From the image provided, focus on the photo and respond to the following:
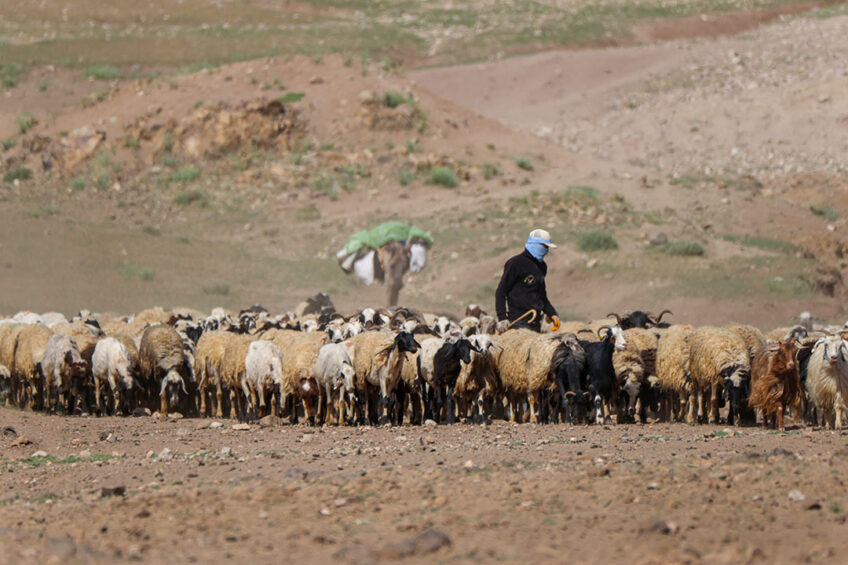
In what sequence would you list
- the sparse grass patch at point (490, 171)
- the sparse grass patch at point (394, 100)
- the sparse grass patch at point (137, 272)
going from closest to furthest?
the sparse grass patch at point (137, 272)
the sparse grass patch at point (490, 171)
the sparse grass patch at point (394, 100)

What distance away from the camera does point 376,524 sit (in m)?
6.77

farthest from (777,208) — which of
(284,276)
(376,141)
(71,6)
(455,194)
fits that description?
(71,6)

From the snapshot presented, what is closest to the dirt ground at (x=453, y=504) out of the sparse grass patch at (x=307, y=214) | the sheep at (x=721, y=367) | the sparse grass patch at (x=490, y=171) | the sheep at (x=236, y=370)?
the sheep at (x=721, y=367)

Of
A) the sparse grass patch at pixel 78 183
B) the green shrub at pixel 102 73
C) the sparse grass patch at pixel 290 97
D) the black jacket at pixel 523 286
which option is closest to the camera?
the black jacket at pixel 523 286

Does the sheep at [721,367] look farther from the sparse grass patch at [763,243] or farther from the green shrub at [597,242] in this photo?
the sparse grass patch at [763,243]

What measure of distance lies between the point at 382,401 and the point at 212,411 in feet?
10.2

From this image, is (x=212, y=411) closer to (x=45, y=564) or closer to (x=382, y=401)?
(x=382, y=401)

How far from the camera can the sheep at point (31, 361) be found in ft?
47.6

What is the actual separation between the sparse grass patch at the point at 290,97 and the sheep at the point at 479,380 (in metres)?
25.7

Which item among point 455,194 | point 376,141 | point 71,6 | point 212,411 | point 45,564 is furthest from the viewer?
point 71,6

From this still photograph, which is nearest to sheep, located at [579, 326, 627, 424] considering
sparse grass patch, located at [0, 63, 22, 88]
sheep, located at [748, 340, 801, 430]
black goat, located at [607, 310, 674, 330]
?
sheep, located at [748, 340, 801, 430]

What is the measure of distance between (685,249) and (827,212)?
8.65m

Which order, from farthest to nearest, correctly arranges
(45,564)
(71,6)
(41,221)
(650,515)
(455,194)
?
(71,6) < (455,194) < (41,221) < (650,515) < (45,564)

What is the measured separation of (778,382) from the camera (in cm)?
1080
